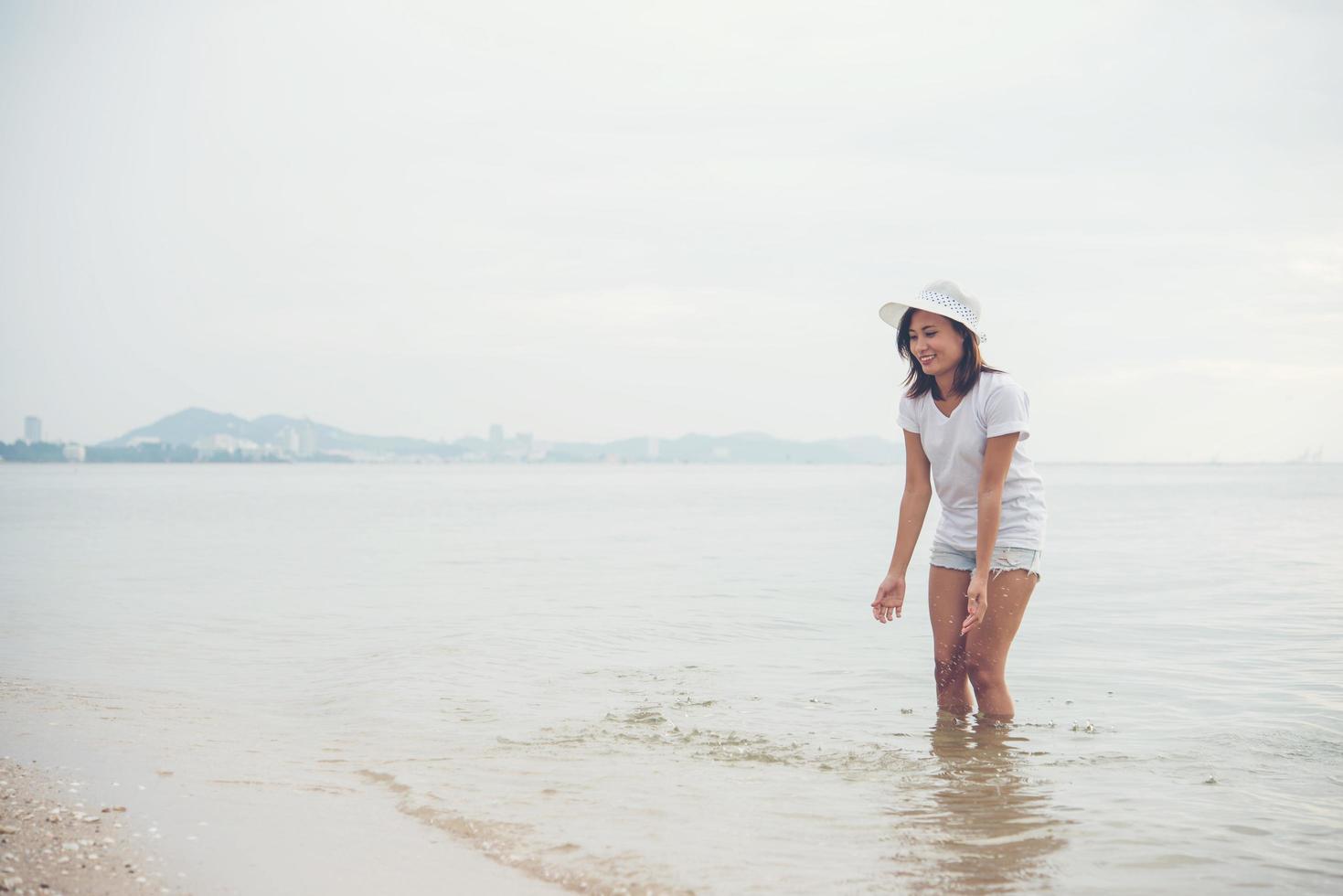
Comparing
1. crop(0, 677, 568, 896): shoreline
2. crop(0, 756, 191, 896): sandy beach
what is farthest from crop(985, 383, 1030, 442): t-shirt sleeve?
crop(0, 756, 191, 896): sandy beach

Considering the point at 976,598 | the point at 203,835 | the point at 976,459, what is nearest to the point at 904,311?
the point at 976,459

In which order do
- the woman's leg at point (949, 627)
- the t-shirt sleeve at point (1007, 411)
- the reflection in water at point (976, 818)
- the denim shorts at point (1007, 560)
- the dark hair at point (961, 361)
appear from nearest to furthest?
the reflection in water at point (976, 818)
the t-shirt sleeve at point (1007, 411)
the dark hair at point (961, 361)
the denim shorts at point (1007, 560)
the woman's leg at point (949, 627)

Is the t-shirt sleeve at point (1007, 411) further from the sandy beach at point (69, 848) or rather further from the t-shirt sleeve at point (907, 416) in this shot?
the sandy beach at point (69, 848)

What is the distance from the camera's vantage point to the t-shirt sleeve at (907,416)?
523 cm

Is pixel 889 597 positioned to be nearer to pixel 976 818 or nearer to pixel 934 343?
pixel 976 818

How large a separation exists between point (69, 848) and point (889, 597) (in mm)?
3716

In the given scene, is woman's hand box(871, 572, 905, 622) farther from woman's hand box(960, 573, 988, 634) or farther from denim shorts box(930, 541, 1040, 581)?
woman's hand box(960, 573, 988, 634)

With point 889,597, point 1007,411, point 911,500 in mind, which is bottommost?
point 889,597

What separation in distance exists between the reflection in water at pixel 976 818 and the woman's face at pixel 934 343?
6.30 feet

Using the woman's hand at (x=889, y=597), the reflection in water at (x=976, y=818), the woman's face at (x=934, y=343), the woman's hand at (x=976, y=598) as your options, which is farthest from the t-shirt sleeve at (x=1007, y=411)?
the reflection in water at (x=976, y=818)

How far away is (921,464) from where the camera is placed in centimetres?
534

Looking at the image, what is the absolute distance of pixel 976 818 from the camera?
4.59 m

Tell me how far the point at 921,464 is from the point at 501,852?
264cm

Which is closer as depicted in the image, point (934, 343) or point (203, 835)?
point (203, 835)
